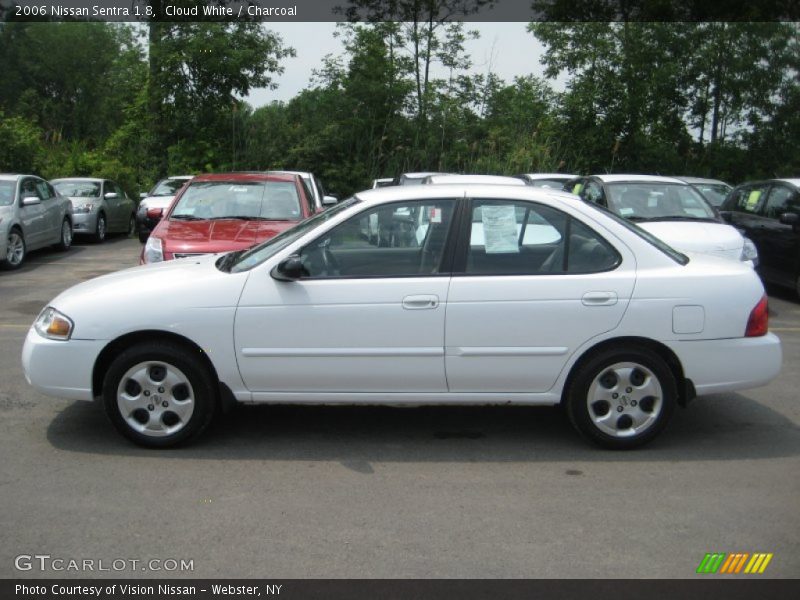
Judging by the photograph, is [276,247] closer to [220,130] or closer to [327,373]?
[327,373]

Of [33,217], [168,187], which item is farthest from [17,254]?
[168,187]

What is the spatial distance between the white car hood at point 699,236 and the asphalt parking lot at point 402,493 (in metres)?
3.40

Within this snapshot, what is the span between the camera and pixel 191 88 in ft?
80.5

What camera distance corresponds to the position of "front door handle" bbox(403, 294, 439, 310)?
17.5ft

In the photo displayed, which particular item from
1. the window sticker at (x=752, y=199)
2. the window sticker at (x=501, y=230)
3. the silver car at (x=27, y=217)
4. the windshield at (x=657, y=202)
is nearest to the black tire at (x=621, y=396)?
the window sticker at (x=501, y=230)

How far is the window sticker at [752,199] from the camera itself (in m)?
12.8

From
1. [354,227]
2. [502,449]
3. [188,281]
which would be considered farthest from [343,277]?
[502,449]

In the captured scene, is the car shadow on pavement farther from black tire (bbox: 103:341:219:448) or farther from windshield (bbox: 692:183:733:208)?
windshield (bbox: 692:183:733:208)

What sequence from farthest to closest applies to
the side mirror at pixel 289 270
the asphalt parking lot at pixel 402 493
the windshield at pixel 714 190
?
the windshield at pixel 714 190
the side mirror at pixel 289 270
the asphalt parking lot at pixel 402 493

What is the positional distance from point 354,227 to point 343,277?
1.11 ft

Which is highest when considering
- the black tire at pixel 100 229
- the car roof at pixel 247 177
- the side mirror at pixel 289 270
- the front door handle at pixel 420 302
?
the car roof at pixel 247 177

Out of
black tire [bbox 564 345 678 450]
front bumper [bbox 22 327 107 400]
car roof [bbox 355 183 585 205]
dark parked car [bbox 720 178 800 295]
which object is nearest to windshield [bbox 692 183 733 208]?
dark parked car [bbox 720 178 800 295]

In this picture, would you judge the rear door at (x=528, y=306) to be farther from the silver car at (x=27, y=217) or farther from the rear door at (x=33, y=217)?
the rear door at (x=33, y=217)
